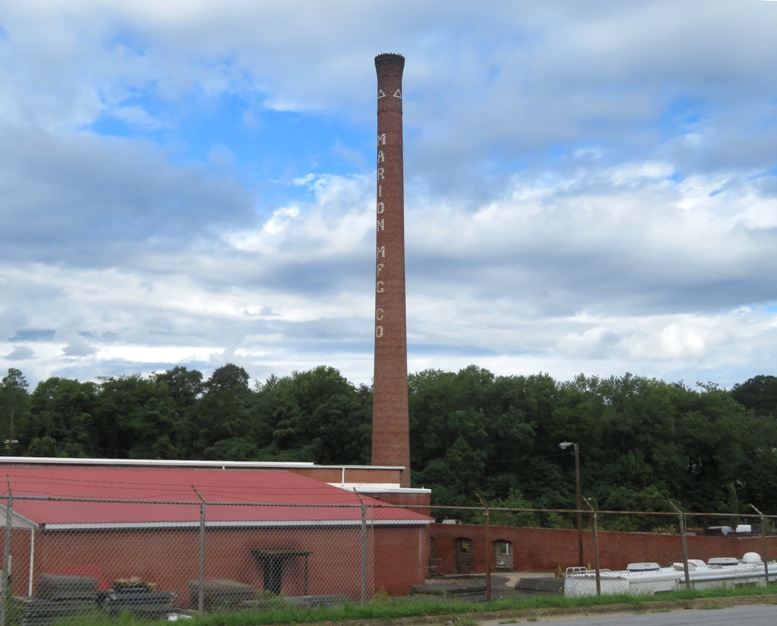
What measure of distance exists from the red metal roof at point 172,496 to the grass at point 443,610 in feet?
15.0

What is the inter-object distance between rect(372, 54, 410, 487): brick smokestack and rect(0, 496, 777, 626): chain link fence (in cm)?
856

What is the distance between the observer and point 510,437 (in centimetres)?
6956

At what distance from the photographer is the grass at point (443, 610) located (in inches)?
514

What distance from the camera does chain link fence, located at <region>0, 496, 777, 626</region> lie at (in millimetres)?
15266

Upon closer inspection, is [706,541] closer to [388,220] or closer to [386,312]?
[386,312]

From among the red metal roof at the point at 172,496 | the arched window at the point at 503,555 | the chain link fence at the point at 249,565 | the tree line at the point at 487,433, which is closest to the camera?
the chain link fence at the point at 249,565

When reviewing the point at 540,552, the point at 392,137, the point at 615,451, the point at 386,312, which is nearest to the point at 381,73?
the point at 392,137

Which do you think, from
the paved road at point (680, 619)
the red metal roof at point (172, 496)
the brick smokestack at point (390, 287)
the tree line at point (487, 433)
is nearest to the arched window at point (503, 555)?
the brick smokestack at point (390, 287)

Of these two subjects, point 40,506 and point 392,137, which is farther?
point 392,137

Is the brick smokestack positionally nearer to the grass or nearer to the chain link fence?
the chain link fence

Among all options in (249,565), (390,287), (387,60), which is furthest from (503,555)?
(387,60)

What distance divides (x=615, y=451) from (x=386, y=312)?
36.3m

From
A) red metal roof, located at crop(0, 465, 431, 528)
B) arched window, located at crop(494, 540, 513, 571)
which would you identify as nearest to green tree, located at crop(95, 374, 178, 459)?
arched window, located at crop(494, 540, 513, 571)

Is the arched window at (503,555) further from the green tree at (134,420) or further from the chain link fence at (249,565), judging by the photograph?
the green tree at (134,420)
